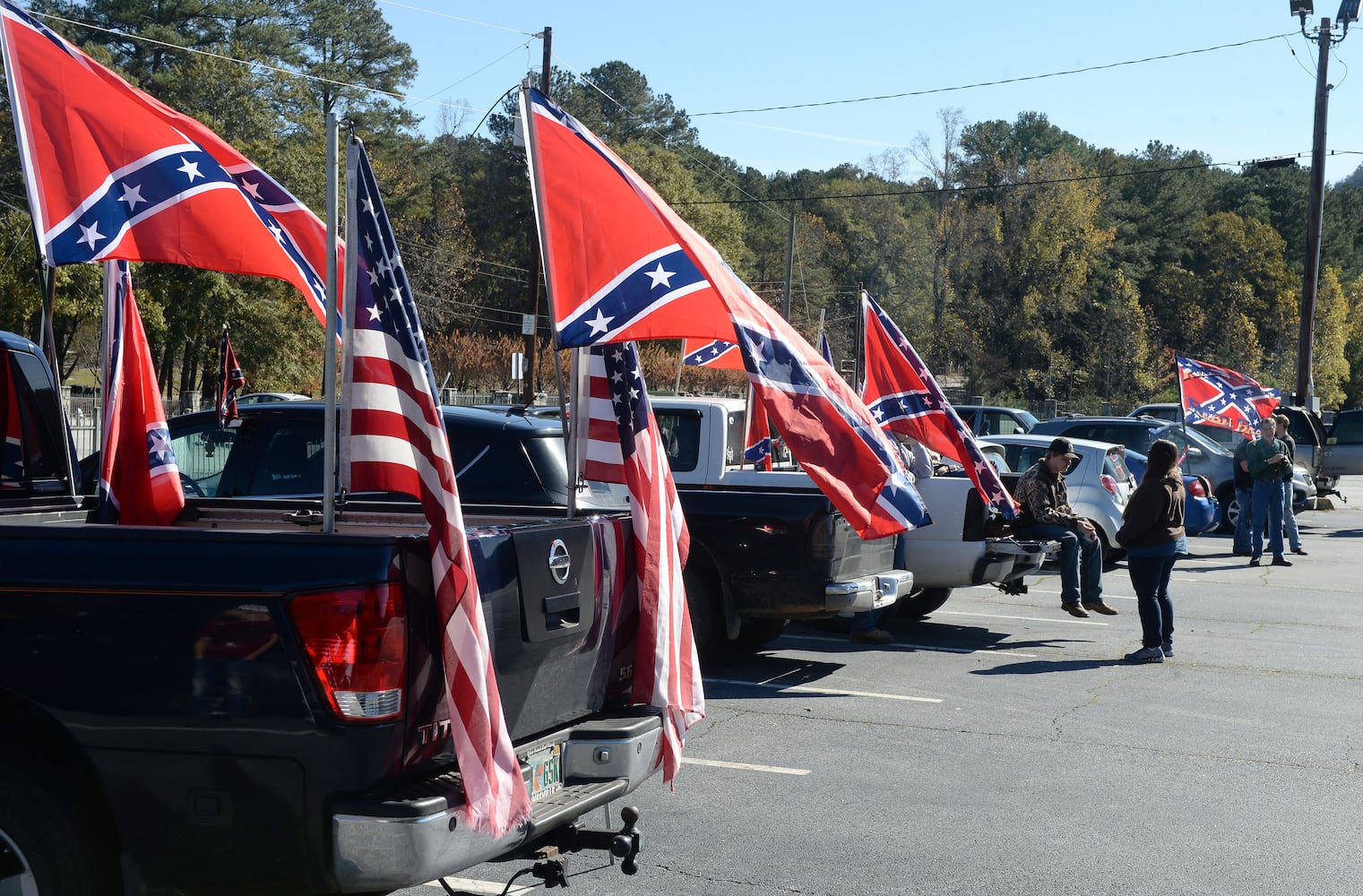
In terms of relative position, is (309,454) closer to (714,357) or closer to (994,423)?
(714,357)

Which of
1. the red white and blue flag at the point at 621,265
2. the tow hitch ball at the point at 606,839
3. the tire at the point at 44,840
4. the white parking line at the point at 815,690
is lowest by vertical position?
the white parking line at the point at 815,690

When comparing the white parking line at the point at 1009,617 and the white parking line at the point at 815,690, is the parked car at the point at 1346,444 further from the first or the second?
the white parking line at the point at 815,690

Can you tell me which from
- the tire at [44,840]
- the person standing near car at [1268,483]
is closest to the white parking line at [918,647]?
the person standing near car at [1268,483]

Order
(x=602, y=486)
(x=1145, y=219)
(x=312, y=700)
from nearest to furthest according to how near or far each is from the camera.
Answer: (x=312, y=700), (x=602, y=486), (x=1145, y=219)

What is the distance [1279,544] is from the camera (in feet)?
54.9

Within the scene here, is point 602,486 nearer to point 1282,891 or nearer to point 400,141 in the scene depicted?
point 1282,891

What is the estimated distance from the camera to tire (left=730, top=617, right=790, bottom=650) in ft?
32.1

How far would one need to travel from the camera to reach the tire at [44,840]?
3504mm

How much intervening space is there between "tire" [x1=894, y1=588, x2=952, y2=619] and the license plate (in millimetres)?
7599

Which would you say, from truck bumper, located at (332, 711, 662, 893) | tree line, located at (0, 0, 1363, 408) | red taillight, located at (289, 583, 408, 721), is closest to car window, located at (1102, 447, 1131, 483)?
truck bumper, located at (332, 711, 662, 893)

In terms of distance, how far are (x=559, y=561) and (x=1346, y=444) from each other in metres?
27.7

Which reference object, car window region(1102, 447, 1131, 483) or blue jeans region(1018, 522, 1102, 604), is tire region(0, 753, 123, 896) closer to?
blue jeans region(1018, 522, 1102, 604)

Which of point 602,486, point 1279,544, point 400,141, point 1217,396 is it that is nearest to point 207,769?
point 602,486

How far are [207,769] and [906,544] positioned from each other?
7.99 m
